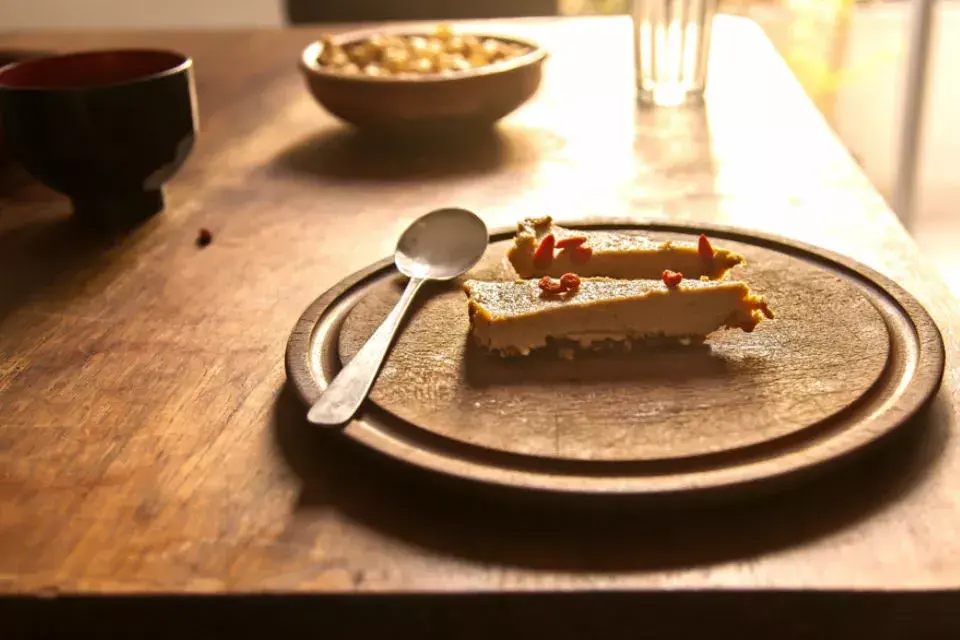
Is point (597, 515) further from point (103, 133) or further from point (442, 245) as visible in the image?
point (103, 133)

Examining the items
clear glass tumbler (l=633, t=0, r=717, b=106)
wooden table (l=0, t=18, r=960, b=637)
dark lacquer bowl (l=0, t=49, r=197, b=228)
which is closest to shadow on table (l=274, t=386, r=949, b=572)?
wooden table (l=0, t=18, r=960, b=637)

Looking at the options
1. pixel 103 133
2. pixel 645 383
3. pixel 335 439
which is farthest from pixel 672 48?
pixel 335 439

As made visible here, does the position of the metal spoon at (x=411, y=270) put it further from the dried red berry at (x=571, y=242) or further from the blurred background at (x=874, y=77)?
the blurred background at (x=874, y=77)

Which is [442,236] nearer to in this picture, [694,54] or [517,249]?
[517,249]

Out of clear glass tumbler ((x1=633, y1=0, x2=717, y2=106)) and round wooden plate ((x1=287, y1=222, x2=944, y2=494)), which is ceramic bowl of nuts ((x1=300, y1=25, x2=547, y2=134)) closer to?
clear glass tumbler ((x1=633, y1=0, x2=717, y2=106))

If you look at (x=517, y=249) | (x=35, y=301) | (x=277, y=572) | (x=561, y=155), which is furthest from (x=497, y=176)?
(x=277, y=572)
